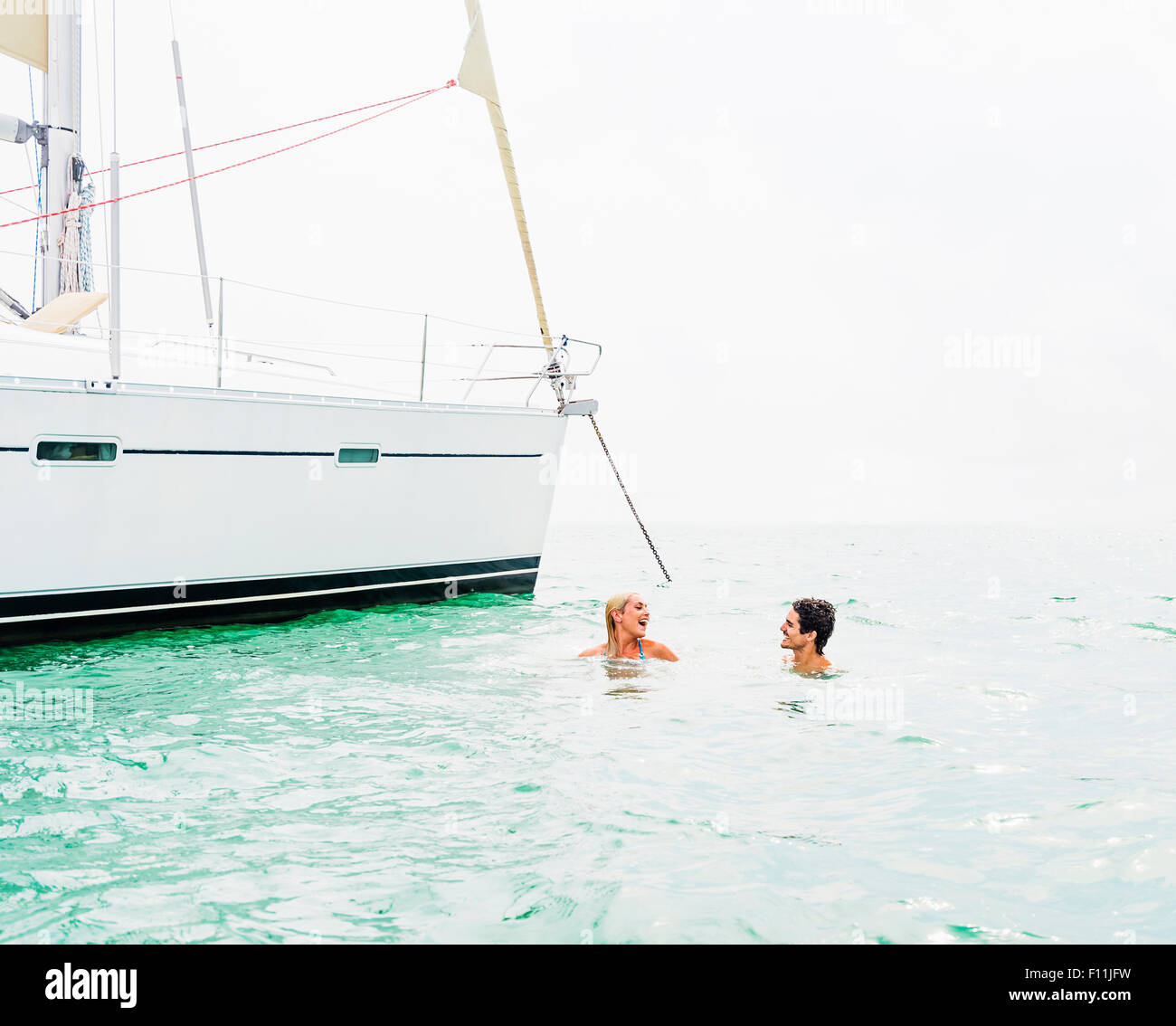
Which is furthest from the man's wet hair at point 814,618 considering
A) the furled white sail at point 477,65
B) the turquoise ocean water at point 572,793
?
the furled white sail at point 477,65

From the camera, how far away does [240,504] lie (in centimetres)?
768

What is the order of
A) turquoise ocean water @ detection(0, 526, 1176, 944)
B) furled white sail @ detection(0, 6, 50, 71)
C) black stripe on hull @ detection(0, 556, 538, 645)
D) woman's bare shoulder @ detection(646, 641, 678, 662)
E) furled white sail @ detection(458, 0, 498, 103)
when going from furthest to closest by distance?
furled white sail @ detection(458, 0, 498, 103) < furled white sail @ detection(0, 6, 50, 71) < black stripe on hull @ detection(0, 556, 538, 645) < woman's bare shoulder @ detection(646, 641, 678, 662) < turquoise ocean water @ detection(0, 526, 1176, 944)

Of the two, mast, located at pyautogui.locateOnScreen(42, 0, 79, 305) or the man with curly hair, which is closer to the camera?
the man with curly hair

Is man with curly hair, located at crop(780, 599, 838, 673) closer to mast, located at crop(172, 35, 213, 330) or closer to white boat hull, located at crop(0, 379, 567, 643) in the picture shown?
white boat hull, located at crop(0, 379, 567, 643)

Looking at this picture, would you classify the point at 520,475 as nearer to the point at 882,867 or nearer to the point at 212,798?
the point at 212,798

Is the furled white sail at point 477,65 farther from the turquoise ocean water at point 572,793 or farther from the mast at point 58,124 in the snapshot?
the turquoise ocean water at point 572,793

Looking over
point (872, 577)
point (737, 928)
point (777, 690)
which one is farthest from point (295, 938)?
point (872, 577)

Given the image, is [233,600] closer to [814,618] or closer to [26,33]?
[814,618]

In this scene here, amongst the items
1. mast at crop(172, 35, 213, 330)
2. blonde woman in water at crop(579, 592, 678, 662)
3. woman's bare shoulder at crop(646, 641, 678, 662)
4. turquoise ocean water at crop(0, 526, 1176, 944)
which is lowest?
turquoise ocean water at crop(0, 526, 1176, 944)

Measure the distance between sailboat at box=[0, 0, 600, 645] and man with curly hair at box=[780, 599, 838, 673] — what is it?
14.2ft

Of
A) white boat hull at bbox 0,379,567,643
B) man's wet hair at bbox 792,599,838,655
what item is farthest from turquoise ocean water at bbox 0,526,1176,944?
white boat hull at bbox 0,379,567,643

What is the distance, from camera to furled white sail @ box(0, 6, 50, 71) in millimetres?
8438

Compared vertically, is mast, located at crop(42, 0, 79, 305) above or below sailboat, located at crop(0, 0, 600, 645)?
above

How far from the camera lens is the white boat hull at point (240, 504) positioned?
6.77 meters
